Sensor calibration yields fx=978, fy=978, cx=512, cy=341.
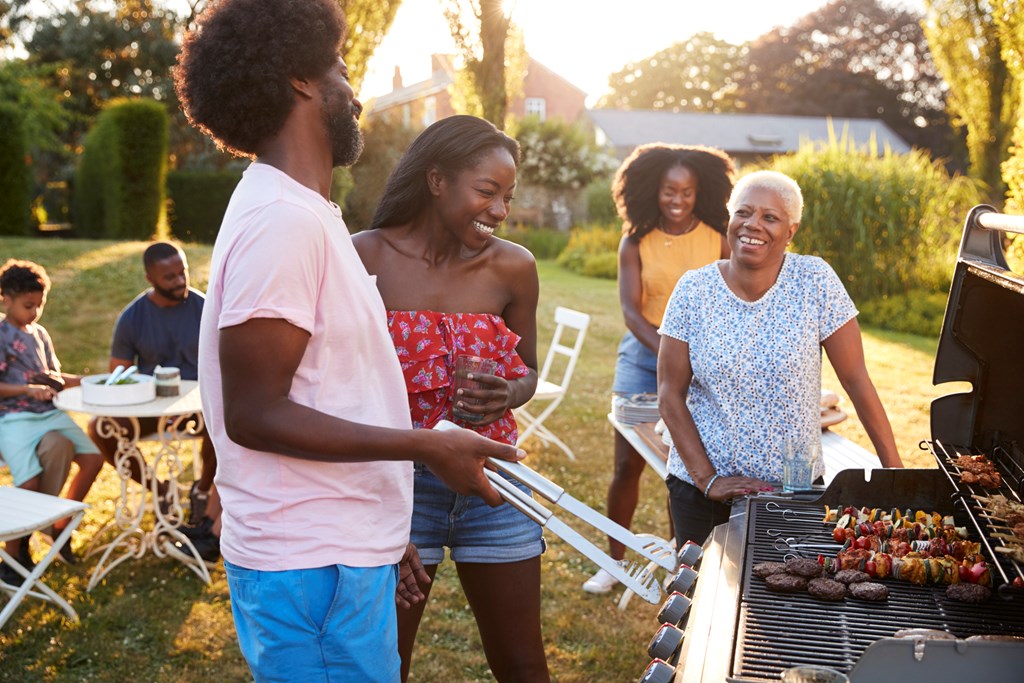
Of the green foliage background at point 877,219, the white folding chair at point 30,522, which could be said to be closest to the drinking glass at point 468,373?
the white folding chair at point 30,522

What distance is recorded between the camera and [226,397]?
168cm

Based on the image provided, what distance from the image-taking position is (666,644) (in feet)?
6.83

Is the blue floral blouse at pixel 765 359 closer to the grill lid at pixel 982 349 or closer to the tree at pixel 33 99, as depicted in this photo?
the grill lid at pixel 982 349

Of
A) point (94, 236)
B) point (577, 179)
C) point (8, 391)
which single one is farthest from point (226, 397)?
point (577, 179)

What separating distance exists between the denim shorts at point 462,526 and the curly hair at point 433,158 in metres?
0.75

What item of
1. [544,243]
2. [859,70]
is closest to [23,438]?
[544,243]

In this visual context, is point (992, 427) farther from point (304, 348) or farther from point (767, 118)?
point (767, 118)

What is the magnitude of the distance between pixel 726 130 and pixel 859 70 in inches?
446

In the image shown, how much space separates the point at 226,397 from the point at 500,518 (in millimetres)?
1150

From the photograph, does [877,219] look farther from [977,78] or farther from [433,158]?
[433,158]

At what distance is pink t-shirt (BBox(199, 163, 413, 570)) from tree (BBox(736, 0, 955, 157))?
154 ft

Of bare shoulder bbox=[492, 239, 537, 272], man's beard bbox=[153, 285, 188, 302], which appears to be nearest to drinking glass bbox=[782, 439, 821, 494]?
bare shoulder bbox=[492, 239, 537, 272]

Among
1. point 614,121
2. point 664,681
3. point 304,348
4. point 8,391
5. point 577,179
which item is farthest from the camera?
point 614,121

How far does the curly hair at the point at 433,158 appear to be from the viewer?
2664 millimetres
